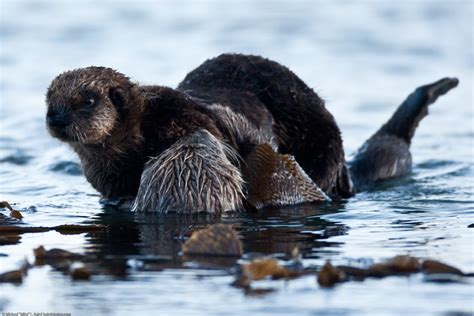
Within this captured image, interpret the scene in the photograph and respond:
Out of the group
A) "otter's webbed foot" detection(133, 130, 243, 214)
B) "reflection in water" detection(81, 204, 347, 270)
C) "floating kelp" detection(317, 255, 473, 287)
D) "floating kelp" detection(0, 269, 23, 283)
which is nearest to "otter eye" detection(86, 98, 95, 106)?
"otter's webbed foot" detection(133, 130, 243, 214)

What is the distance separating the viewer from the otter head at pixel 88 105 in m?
7.73

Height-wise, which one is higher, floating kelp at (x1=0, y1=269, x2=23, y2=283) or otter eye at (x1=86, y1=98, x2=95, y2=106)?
otter eye at (x1=86, y1=98, x2=95, y2=106)

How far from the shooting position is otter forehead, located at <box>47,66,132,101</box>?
25.6 ft

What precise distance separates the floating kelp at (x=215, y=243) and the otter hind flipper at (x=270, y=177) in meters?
1.94

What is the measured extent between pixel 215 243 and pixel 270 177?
2.23 metres

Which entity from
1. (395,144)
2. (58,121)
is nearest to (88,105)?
(58,121)

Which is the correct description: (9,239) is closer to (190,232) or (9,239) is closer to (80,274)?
(190,232)

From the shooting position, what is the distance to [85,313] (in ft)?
16.9

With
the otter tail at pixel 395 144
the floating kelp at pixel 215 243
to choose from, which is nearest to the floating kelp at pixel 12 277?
the floating kelp at pixel 215 243

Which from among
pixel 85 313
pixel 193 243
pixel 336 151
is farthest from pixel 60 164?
pixel 85 313

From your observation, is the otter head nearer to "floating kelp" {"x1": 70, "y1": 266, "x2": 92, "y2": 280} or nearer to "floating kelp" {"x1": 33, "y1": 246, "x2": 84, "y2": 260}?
"floating kelp" {"x1": 33, "y1": 246, "x2": 84, "y2": 260}

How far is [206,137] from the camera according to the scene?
8.06 meters

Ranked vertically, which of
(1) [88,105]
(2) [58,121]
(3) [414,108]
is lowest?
(2) [58,121]

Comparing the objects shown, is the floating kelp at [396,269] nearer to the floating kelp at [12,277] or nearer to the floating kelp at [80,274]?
the floating kelp at [80,274]
